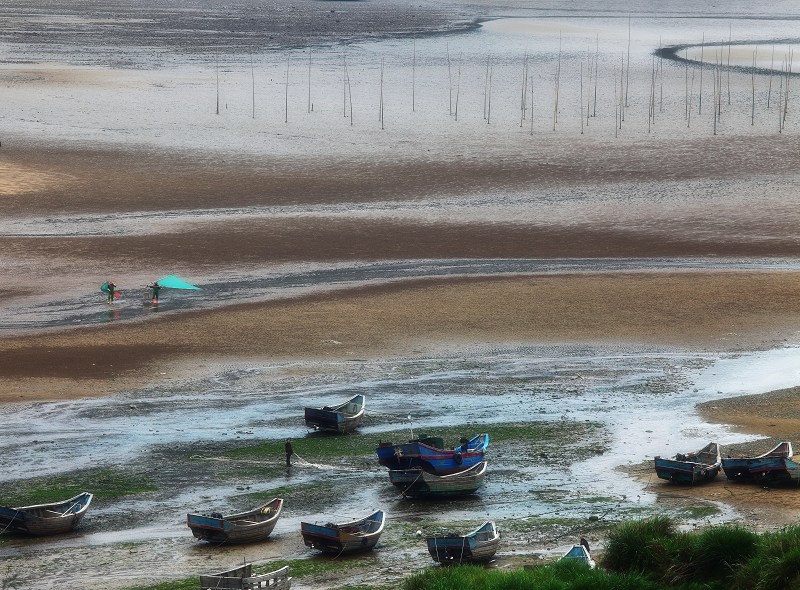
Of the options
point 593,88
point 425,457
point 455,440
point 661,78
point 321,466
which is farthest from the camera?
point 661,78

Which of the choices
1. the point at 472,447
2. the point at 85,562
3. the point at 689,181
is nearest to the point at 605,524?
the point at 472,447

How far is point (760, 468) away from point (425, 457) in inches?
214

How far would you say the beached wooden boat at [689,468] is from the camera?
71.0 feet

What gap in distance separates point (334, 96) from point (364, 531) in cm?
4920

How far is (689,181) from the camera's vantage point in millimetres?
49406

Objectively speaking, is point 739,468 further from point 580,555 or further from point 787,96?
point 787,96

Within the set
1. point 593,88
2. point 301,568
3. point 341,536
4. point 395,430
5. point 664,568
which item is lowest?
point 395,430

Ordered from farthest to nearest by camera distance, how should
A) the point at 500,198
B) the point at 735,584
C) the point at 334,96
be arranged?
the point at 334,96 → the point at 500,198 → the point at 735,584

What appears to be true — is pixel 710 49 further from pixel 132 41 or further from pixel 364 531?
pixel 364 531

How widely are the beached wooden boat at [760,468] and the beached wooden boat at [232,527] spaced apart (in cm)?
762

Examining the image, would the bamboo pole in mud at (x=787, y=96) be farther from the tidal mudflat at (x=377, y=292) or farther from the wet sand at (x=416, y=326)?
the wet sand at (x=416, y=326)

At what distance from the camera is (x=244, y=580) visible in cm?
1702

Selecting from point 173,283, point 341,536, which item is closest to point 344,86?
point 173,283

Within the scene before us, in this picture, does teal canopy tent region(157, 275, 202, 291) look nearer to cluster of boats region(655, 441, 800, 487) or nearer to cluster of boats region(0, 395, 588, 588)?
cluster of boats region(0, 395, 588, 588)
